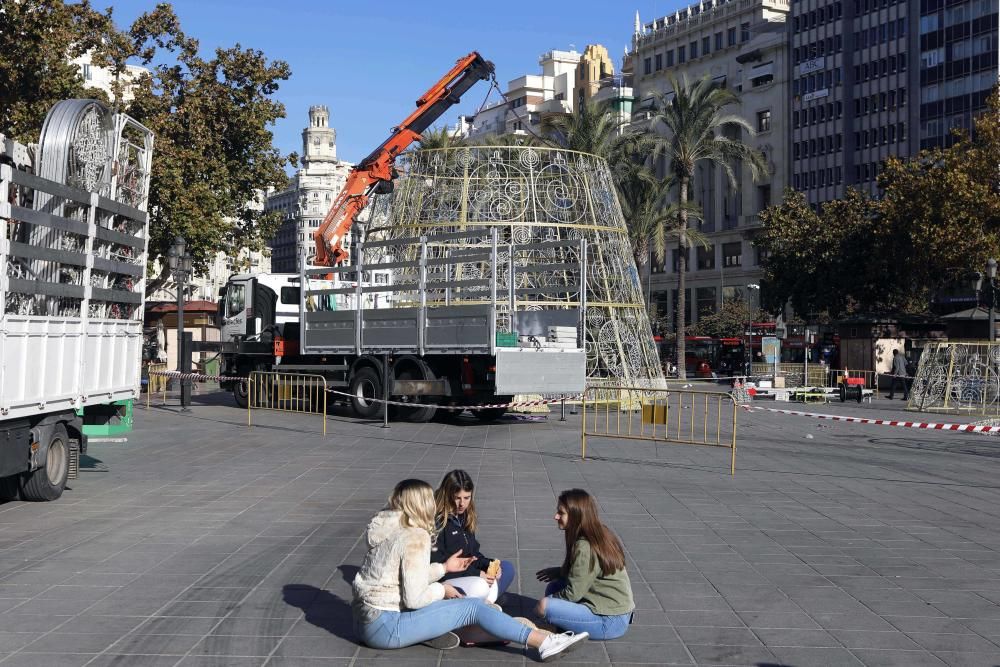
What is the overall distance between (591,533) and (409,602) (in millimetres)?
1105

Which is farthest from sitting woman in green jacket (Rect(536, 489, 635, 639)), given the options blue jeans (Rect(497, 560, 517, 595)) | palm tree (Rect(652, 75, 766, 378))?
palm tree (Rect(652, 75, 766, 378))

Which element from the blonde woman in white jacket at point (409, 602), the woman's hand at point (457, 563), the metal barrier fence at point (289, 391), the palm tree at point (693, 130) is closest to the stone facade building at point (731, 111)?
the palm tree at point (693, 130)

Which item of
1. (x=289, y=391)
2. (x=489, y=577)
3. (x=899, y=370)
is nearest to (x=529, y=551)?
(x=489, y=577)

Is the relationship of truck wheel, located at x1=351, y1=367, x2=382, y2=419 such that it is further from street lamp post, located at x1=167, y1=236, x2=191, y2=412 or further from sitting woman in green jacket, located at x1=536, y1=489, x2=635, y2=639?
sitting woman in green jacket, located at x1=536, y1=489, x2=635, y2=639

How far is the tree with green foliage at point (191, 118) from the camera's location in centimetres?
3341

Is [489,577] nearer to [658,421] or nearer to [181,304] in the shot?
[658,421]

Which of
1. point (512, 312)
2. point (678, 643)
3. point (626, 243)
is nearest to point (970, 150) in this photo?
point (626, 243)

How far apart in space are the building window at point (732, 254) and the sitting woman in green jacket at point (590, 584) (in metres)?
85.3

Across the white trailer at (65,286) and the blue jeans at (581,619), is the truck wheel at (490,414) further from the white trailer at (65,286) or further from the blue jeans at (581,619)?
the blue jeans at (581,619)

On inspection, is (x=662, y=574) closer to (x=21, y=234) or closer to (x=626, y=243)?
(x=21, y=234)

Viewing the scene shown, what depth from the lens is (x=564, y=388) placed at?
20.6m

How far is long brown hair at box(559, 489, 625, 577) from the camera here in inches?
255

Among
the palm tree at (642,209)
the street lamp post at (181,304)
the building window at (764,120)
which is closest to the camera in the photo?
the street lamp post at (181,304)

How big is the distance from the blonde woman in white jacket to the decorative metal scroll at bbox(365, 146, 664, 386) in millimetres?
18121
